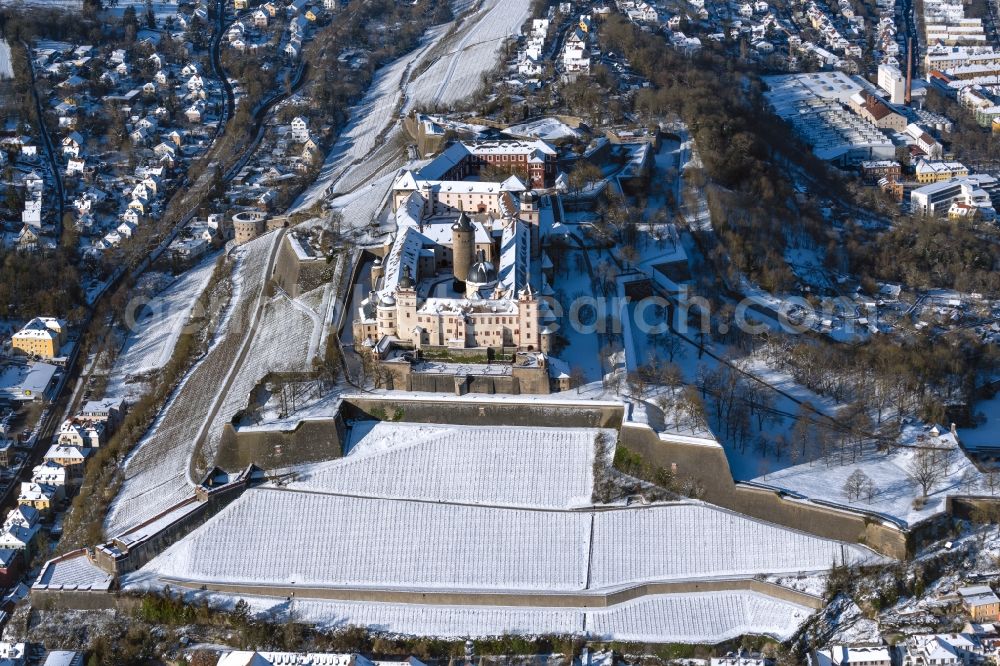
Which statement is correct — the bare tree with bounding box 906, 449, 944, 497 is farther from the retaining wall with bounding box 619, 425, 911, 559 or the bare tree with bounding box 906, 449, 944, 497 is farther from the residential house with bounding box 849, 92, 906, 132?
the residential house with bounding box 849, 92, 906, 132

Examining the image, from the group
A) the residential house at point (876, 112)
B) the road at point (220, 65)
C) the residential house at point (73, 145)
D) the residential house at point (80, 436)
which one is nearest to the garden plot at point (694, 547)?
the residential house at point (80, 436)

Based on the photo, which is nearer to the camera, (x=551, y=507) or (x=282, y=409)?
(x=551, y=507)

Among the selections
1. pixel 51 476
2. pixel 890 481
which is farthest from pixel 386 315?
pixel 890 481

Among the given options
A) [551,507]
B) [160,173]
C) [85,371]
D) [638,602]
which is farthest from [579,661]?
[160,173]

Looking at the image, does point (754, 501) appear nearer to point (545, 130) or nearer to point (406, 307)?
point (406, 307)

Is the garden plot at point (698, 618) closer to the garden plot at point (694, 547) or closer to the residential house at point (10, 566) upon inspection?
the garden plot at point (694, 547)

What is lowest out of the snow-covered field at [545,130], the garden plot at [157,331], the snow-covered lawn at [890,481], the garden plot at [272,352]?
the garden plot at [157,331]

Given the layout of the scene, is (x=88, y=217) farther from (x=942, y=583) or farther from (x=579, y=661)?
(x=942, y=583)
